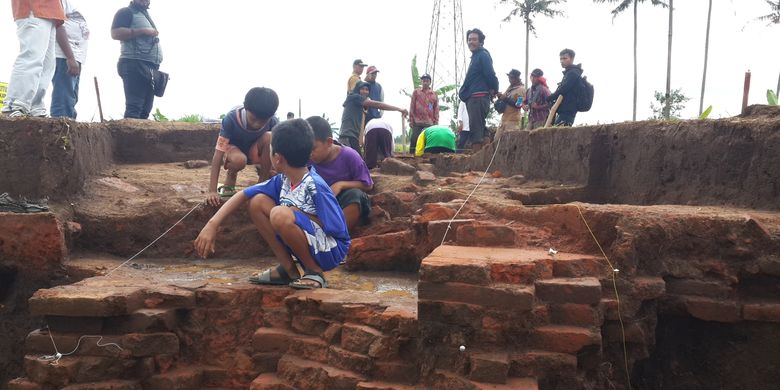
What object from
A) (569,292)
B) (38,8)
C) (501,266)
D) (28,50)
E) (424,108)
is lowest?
(569,292)

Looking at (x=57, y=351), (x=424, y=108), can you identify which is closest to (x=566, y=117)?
(x=424, y=108)

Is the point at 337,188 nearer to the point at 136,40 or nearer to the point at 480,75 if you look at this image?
the point at 136,40

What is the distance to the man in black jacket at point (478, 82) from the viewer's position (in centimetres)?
765

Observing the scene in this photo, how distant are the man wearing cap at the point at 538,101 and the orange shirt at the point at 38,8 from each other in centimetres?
579

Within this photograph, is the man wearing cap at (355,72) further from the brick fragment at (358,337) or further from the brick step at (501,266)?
the brick fragment at (358,337)

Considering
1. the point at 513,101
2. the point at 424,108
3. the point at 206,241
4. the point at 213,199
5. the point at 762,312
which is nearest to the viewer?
the point at 762,312

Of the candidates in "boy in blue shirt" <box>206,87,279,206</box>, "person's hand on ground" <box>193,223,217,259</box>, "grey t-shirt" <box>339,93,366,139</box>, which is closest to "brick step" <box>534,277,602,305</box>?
"person's hand on ground" <box>193,223,217,259</box>

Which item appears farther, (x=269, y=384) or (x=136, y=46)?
(x=136, y=46)

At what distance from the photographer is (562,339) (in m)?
2.71

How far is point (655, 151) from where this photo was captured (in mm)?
4535

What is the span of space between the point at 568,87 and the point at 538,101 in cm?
120

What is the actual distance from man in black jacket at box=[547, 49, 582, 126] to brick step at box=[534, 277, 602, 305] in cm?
442

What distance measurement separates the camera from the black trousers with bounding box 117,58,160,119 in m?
6.54

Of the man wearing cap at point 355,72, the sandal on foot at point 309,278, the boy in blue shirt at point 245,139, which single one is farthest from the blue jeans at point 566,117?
the sandal on foot at point 309,278
